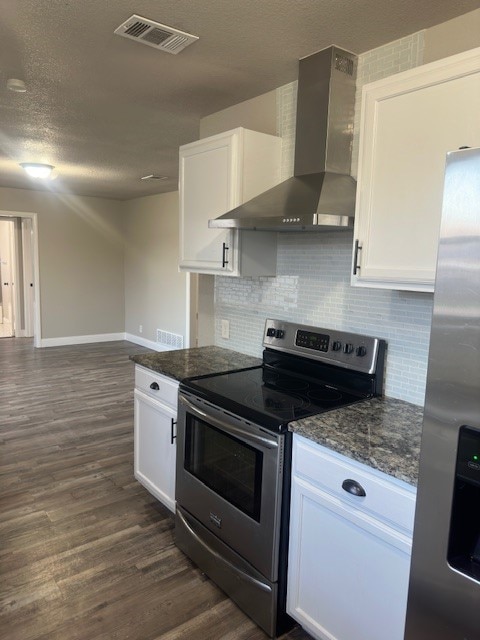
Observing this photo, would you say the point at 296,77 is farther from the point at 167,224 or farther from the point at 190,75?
the point at 167,224

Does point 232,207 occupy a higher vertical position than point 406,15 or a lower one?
lower

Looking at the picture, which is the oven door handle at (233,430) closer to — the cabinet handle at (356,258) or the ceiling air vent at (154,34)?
the cabinet handle at (356,258)

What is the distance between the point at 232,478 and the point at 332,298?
1050mm

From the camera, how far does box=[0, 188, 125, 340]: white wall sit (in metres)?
7.36

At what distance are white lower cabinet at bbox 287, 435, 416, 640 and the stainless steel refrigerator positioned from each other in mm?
132

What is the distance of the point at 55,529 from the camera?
2.64 meters

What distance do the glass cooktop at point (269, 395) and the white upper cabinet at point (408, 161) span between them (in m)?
0.57

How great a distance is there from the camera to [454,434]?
3.87 ft

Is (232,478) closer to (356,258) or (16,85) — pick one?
(356,258)

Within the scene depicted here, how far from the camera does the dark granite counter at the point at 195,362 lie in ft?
8.30

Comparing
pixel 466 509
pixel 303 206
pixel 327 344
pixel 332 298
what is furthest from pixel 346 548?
pixel 303 206

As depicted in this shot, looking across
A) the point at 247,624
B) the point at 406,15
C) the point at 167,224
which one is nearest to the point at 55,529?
the point at 247,624

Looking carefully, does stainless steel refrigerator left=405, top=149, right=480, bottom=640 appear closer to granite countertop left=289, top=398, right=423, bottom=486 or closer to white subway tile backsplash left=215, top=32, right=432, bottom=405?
granite countertop left=289, top=398, right=423, bottom=486

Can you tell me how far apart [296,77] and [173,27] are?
2.57 feet
